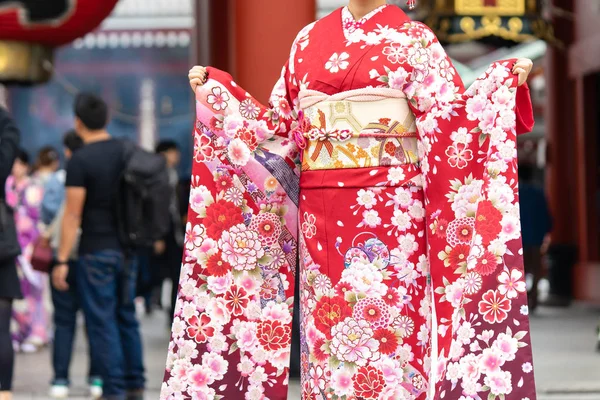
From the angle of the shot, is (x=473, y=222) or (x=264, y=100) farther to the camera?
(x=264, y=100)

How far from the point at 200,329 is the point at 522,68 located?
1600mm

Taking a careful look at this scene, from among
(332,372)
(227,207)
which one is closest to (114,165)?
(227,207)

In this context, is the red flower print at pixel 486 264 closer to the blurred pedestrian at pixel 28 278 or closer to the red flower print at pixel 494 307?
the red flower print at pixel 494 307

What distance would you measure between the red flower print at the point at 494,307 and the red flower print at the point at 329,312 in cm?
51

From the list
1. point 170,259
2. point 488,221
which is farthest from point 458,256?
point 170,259

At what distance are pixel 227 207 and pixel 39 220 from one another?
6200 millimetres

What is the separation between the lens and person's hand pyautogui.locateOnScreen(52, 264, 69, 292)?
23.3 feet

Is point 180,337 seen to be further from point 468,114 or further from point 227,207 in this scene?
point 468,114

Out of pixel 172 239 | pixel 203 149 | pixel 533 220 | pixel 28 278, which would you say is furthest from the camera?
pixel 533 220

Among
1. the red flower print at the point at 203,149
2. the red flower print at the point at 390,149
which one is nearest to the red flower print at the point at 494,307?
the red flower print at the point at 390,149

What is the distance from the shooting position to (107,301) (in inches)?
274

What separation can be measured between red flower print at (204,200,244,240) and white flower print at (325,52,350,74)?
0.73m

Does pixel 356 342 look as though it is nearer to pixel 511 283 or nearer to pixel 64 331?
pixel 511 283

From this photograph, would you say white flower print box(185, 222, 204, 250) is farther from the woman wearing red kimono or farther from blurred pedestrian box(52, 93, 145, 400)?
blurred pedestrian box(52, 93, 145, 400)
